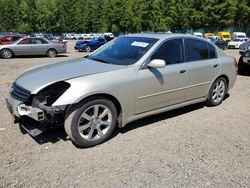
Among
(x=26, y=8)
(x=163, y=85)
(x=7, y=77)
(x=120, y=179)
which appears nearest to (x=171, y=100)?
(x=163, y=85)

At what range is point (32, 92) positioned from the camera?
380 cm

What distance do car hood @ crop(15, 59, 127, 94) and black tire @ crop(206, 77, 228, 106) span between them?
244 centimetres

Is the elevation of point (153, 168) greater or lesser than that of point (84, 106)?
lesser

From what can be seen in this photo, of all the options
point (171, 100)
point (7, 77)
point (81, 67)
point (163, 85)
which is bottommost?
point (7, 77)

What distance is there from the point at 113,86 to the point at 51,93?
0.89m

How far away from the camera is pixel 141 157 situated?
384 cm

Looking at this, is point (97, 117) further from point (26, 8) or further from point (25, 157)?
point (26, 8)

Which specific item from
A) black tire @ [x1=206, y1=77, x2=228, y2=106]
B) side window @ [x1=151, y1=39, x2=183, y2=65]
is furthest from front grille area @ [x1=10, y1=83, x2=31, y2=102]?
black tire @ [x1=206, y1=77, x2=228, y2=106]

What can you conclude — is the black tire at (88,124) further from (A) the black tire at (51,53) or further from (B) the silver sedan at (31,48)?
(A) the black tire at (51,53)

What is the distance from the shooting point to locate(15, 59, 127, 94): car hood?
12.9 feet

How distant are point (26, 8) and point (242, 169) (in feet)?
281

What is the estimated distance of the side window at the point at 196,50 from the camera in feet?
17.5

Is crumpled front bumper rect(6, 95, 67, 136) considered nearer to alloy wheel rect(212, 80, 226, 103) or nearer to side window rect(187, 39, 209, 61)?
side window rect(187, 39, 209, 61)

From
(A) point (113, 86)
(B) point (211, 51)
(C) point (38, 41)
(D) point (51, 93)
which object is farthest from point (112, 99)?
(C) point (38, 41)
